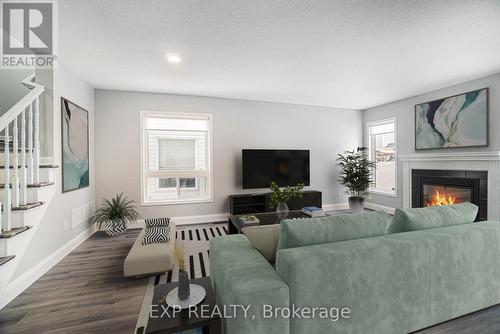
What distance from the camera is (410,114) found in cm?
468

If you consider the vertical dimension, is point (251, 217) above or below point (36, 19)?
below

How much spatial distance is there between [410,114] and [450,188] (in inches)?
64.6

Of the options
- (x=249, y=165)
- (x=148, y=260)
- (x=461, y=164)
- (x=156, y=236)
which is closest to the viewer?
(x=148, y=260)

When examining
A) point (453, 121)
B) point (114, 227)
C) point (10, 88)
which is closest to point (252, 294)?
point (114, 227)

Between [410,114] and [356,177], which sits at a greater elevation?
[410,114]

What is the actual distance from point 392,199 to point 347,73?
3237 millimetres

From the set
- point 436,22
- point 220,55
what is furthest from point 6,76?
point 436,22

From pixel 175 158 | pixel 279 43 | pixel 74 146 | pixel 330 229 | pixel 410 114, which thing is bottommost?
pixel 330 229

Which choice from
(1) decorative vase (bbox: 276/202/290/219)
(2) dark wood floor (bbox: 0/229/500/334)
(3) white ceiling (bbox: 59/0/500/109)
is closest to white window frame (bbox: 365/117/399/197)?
(3) white ceiling (bbox: 59/0/500/109)

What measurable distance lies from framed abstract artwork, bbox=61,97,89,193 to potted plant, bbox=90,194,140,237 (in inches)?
A: 20.5

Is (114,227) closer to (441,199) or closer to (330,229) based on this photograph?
(330,229)

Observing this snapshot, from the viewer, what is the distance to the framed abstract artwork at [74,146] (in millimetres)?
2984

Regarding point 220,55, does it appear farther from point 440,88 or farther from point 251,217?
point 440,88

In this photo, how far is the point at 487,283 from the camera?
1750 mm
